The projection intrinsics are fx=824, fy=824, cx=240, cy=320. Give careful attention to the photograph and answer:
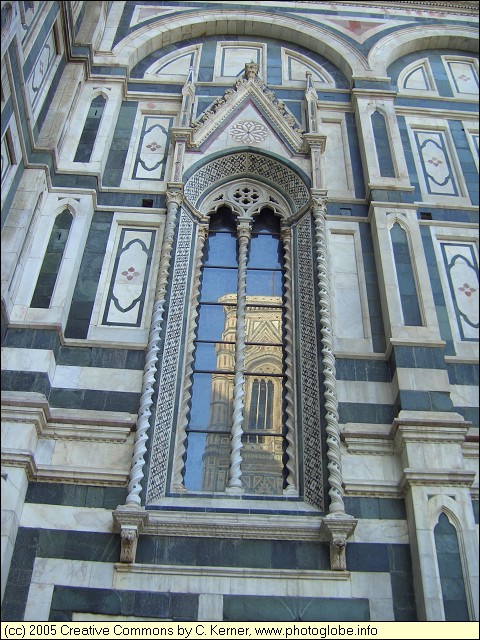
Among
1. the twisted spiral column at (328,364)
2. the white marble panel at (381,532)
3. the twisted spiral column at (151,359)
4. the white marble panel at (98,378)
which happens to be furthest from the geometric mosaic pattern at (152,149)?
the white marble panel at (381,532)

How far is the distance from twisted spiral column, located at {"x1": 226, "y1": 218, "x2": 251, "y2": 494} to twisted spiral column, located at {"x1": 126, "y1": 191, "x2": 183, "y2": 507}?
→ 1.03 meters

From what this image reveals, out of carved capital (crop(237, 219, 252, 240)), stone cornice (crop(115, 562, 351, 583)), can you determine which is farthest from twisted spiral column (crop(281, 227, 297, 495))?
stone cornice (crop(115, 562, 351, 583))

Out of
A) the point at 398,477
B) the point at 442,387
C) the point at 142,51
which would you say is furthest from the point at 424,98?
the point at 398,477

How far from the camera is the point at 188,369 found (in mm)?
10477

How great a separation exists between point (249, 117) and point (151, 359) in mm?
5492

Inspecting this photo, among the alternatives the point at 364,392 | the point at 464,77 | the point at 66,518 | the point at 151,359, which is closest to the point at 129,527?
the point at 66,518

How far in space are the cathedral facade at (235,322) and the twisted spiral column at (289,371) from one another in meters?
0.04

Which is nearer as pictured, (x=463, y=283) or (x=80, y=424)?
(x=80, y=424)

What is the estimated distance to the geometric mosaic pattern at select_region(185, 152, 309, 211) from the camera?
501 inches

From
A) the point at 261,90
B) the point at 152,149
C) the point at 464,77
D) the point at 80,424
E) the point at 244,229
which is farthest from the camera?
the point at 464,77

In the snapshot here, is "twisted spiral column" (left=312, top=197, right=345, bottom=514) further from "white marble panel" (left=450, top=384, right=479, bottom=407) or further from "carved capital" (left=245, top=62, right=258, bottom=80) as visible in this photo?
"carved capital" (left=245, top=62, right=258, bottom=80)

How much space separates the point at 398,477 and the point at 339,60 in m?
9.03

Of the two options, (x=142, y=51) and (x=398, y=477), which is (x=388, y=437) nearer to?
(x=398, y=477)

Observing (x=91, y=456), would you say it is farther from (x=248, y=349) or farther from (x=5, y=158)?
(x=5, y=158)
